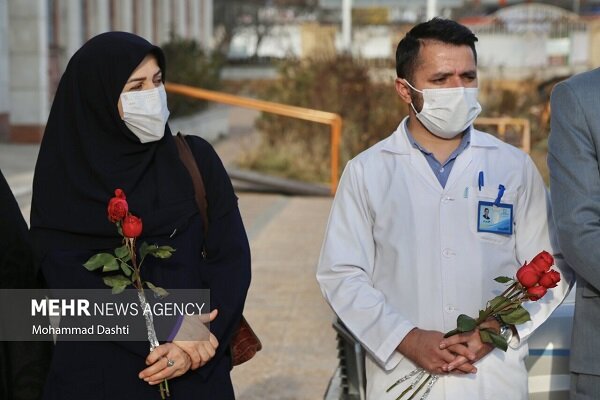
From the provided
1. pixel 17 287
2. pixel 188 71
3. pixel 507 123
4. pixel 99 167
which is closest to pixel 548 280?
pixel 99 167

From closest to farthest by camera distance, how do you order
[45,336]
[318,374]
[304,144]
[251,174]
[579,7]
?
[45,336] → [318,374] → [251,174] → [304,144] → [579,7]

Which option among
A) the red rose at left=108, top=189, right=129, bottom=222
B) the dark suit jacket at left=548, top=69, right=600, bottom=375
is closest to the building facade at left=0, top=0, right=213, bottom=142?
the red rose at left=108, top=189, right=129, bottom=222

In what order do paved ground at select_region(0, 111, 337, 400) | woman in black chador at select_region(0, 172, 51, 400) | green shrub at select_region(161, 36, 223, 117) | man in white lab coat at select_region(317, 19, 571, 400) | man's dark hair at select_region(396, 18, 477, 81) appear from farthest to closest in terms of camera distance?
green shrub at select_region(161, 36, 223, 117)
paved ground at select_region(0, 111, 337, 400)
woman in black chador at select_region(0, 172, 51, 400)
man's dark hair at select_region(396, 18, 477, 81)
man in white lab coat at select_region(317, 19, 571, 400)

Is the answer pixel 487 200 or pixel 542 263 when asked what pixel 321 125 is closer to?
pixel 487 200

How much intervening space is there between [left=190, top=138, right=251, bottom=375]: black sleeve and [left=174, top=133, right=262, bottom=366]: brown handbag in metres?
0.02

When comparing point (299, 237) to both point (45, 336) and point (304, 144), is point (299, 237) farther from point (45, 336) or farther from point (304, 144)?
point (45, 336)

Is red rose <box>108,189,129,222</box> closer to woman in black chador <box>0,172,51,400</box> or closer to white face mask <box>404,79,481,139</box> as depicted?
woman in black chador <box>0,172,51,400</box>

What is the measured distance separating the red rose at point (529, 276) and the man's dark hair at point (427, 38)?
760 millimetres

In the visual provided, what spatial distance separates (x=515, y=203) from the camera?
11.3ft

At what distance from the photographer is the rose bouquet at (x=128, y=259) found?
125 inches

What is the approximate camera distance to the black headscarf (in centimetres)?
339

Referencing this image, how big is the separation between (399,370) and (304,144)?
41.3ft

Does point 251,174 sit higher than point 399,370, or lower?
lower

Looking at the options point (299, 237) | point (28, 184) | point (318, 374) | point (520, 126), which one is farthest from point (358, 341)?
point (520, 126)
